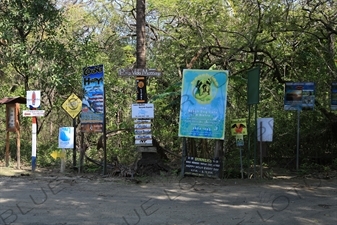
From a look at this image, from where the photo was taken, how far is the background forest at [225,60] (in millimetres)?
12633

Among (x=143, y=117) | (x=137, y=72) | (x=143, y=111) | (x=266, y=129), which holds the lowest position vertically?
(x=266, y=129)

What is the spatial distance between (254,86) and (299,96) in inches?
88.9

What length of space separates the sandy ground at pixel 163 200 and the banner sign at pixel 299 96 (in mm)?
2357

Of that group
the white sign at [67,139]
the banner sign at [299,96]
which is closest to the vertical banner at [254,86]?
the banner sign at [299,96]

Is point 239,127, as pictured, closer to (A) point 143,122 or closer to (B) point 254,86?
(B) point 254,86

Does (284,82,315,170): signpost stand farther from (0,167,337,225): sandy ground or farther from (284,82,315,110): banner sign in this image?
(0,167,337,225): sandy ground

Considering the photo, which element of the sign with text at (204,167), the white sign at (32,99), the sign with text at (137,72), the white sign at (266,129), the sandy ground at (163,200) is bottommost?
the sandy ground at (163,200)

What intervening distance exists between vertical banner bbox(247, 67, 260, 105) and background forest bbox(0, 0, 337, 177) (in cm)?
141

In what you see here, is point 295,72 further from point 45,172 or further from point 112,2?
point 112,2

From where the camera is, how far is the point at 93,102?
1205 centimetres

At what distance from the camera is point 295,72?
14320 millimetres

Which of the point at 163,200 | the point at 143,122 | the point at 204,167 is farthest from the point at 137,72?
the point at 163,200

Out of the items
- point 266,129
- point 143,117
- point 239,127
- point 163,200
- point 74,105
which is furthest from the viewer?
point 74,105

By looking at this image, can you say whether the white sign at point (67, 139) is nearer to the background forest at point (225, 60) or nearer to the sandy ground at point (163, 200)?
the sandy ground at point (163, 200)
